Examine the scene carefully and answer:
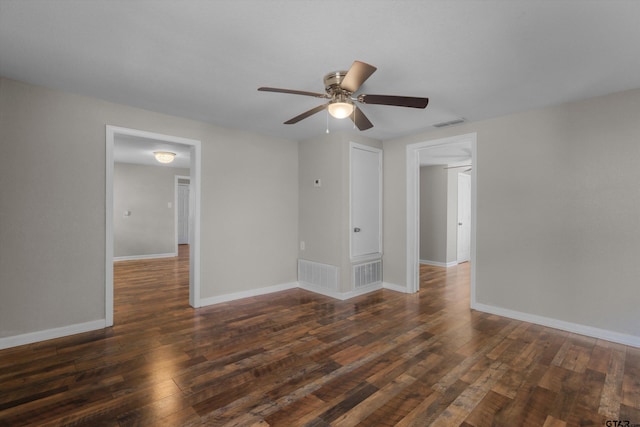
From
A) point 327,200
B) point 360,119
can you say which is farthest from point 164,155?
point 360,119

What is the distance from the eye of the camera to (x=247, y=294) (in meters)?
4.25

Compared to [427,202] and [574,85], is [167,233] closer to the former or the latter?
[427,202]

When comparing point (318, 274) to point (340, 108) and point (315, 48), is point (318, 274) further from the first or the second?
point (315, 48)

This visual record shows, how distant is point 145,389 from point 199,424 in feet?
2.00

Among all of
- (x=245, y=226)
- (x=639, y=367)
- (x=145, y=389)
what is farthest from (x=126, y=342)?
(x=639, y=367)

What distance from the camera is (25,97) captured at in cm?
273

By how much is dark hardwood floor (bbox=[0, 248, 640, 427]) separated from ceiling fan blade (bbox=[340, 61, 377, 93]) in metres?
2.13

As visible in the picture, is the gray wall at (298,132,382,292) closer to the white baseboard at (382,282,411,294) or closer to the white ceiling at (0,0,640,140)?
the white baseboard at (382,282,411,294)

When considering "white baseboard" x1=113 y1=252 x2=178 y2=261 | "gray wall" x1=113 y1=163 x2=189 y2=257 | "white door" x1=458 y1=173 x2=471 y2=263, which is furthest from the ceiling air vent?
"white baseboard" x1=113 y1=252 x2=178 y2=261

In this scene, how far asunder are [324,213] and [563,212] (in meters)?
2.82

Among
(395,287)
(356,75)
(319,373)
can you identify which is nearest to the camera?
(356,75)

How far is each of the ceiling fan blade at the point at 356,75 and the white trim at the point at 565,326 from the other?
123 inches

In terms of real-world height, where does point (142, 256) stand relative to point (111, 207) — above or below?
below

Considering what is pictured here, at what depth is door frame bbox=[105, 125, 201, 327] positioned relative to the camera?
3.15m
